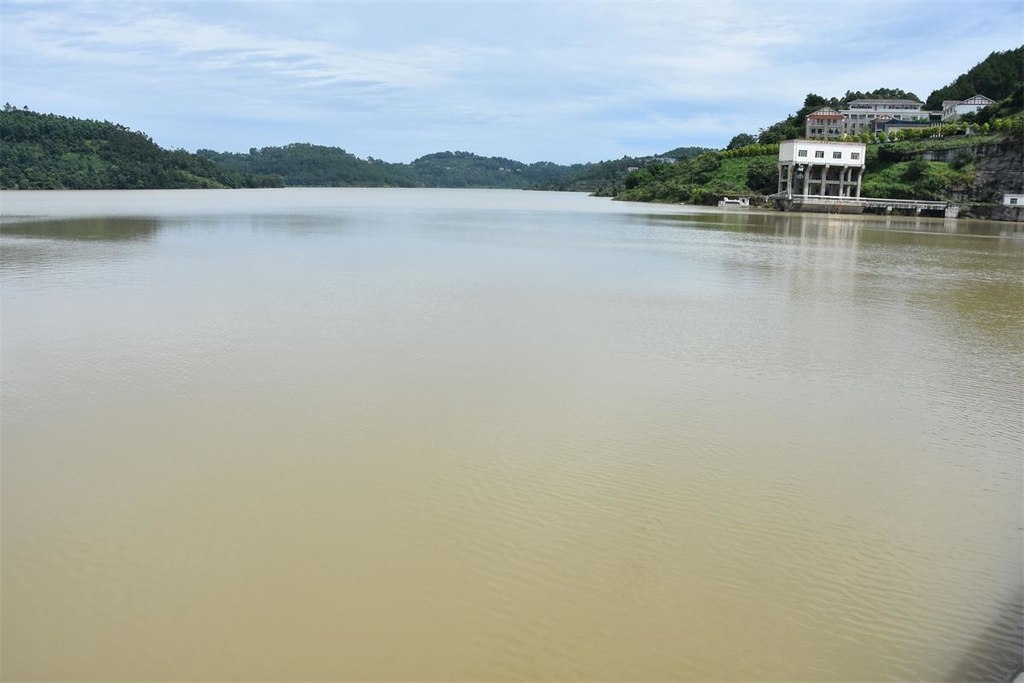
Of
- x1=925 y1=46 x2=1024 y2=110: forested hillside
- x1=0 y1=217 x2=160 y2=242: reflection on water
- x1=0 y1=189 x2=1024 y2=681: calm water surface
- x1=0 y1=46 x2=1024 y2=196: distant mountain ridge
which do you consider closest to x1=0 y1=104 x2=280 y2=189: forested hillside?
x1=0 y1=46 x2=1024 y2=196: distant mountain ridge

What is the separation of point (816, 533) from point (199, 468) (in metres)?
4.47

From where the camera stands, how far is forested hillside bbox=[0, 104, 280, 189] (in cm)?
8481

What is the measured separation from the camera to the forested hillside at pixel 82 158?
84.8 metres

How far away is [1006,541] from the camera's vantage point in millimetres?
4891

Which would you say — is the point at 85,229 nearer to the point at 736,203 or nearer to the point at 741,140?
the point at 736,203

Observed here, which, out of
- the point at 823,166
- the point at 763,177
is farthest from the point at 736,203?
the point at 823,166

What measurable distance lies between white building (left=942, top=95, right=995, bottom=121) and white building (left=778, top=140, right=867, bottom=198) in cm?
2190

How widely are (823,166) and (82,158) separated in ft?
281

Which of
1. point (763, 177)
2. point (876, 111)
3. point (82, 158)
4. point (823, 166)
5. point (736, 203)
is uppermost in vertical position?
point (876, 111)

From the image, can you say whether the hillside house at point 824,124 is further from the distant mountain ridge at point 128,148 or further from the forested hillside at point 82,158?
the forested hillside at point 82,158

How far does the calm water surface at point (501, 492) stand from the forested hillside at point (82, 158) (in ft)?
290

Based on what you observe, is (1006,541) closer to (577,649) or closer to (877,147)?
(577,649)

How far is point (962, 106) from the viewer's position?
75125mm

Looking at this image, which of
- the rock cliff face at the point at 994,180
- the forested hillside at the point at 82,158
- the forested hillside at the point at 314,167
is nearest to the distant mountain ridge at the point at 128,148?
the forested hillside at the point at 82,158
